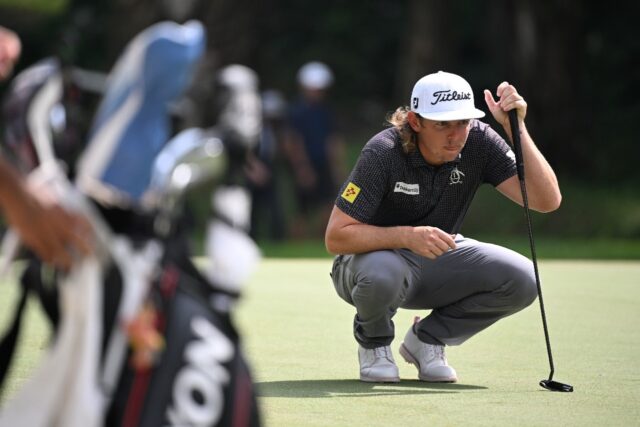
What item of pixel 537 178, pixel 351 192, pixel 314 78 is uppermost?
pixel 537 178

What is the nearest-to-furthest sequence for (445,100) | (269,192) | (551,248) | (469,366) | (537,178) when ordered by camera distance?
1. (445,100)
2. (537,178)
3. (469,366)
4. (551,248)
5. (269,192)

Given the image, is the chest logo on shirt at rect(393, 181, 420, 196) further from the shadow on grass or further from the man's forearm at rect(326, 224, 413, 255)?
the shadow on grass

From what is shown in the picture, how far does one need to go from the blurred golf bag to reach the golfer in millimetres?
2346

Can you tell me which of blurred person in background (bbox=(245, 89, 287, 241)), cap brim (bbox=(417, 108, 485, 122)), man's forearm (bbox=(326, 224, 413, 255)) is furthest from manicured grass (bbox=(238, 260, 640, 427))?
blurred person in background (bbox=(245, 89, 287, 241))

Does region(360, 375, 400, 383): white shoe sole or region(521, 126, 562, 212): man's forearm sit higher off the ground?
region(521, 126, 562, 212): man's forearm

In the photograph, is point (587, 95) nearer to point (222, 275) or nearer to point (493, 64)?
point (493, 64)

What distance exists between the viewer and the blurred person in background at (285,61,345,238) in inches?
635

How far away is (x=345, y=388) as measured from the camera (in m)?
5.90

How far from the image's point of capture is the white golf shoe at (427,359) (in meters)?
6.11

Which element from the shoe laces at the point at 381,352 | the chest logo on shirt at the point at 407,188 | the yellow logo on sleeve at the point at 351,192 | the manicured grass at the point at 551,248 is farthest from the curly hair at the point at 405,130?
the manicured grass at the point at 551,248

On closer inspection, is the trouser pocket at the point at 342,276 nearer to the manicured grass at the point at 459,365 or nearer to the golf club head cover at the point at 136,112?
the manicured grass at the point at 459,365

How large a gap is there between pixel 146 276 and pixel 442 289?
9.49 feet

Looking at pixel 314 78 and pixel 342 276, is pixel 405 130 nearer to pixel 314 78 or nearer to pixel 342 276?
pixel 342 276

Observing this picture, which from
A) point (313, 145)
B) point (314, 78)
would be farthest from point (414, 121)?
point (313, 145)
